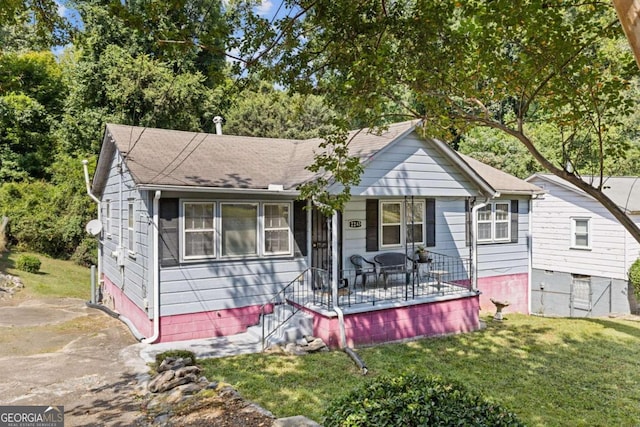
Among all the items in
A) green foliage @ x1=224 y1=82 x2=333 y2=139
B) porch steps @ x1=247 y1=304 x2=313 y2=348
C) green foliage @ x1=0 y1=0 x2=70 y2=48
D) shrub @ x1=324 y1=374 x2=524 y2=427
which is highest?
green foliage @ x1=224 y1=82 x2=333 y2=139

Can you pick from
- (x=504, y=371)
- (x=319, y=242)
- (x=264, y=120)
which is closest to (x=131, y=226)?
(x=319, y=242)

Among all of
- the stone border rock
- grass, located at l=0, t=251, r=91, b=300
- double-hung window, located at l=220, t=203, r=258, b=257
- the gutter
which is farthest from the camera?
grass, located at l=0, t=251, r=91, b=300

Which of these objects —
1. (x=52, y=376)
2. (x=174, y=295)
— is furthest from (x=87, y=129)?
(x=52, y=376)

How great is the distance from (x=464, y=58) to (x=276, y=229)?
226 inches

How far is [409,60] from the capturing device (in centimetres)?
623

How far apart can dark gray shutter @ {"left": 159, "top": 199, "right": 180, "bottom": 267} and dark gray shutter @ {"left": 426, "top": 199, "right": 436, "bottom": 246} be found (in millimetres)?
6789

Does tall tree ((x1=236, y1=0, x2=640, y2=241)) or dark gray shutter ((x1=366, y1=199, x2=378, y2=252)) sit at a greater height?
tall tree ((x1=236, y1=0, x2=640, y2=241))

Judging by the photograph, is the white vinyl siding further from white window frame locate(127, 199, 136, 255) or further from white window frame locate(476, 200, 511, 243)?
white window frame locate(127, 199, 136, 255)

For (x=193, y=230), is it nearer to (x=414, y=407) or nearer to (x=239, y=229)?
(x=239, y=229)

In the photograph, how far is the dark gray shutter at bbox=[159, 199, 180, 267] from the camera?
898cm

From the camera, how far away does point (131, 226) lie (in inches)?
428

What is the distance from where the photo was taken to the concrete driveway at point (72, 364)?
5926mm

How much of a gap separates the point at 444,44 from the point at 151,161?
6762mm

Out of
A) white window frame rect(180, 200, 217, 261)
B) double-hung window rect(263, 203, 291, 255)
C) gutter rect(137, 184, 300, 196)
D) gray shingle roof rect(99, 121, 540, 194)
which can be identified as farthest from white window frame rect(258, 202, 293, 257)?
white window frame rect(180, 200, 217, 261)
